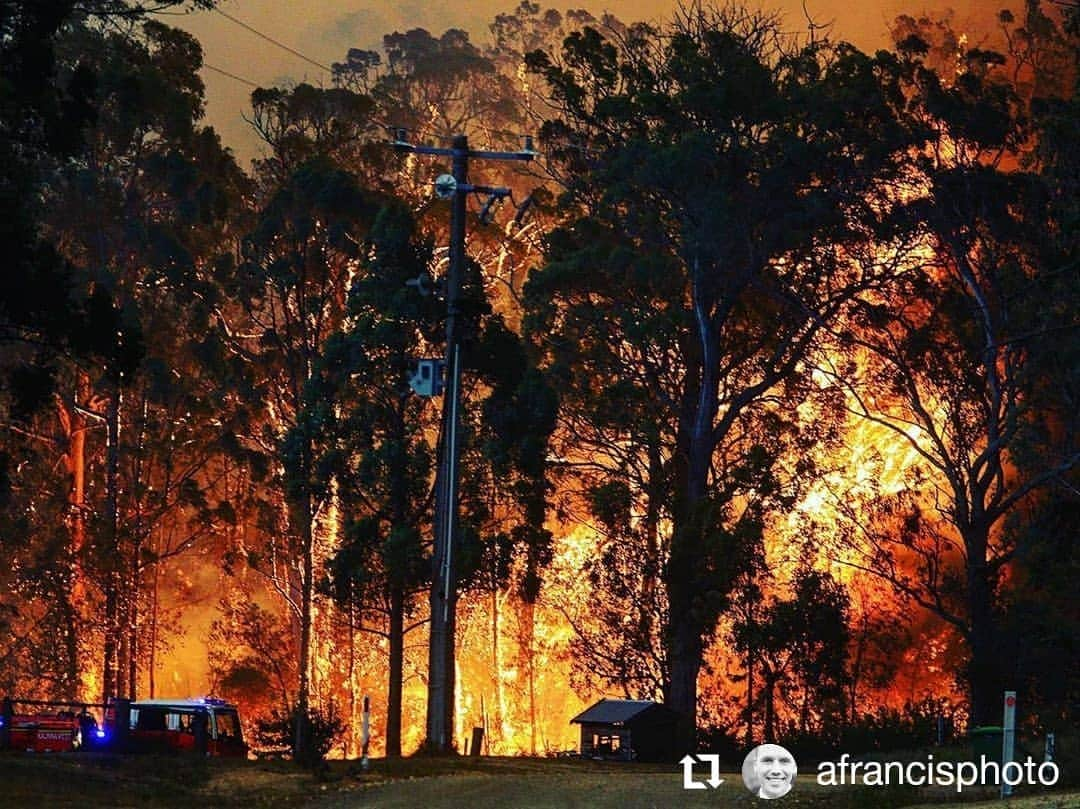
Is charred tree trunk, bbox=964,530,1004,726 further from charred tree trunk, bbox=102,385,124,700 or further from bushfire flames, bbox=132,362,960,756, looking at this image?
charred tree trunk, bbox=102,385,124,700

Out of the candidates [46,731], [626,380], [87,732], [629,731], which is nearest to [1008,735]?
[46,731]

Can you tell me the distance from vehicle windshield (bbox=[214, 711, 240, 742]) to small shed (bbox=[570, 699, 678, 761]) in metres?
7.17

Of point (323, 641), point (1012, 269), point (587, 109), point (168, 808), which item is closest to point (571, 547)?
point (323, 641)

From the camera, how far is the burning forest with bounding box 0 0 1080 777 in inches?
1610

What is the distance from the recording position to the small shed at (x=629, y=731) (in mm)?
40312

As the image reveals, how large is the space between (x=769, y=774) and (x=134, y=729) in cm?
1633

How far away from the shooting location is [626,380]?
154 feet

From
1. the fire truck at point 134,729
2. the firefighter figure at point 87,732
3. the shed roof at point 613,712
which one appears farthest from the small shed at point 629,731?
the firefighter figure at point 87,732

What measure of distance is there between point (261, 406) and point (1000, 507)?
20298mm

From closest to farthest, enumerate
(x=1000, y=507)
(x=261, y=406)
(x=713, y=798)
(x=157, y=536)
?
(x=713, y=798)
(x=1000, y=507)
(x=261, y=406)
(x=157, y=536)

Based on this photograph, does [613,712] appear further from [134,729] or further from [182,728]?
[134,729]

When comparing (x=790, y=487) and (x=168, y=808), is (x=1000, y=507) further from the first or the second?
(x=168, y=808)

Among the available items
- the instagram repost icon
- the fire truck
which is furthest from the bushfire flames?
the instagram repost icon

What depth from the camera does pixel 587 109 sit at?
49094mm
